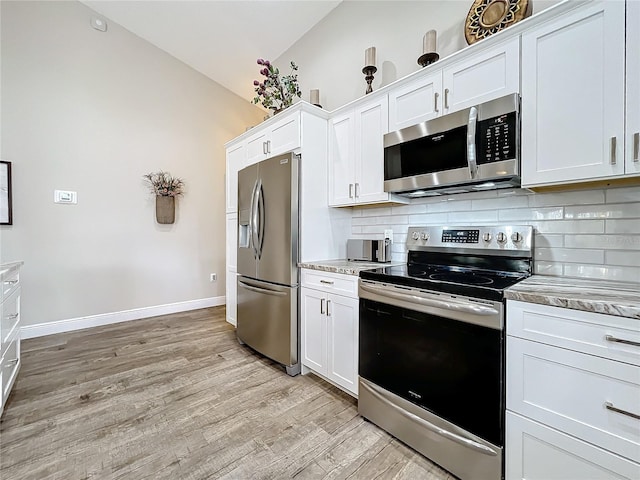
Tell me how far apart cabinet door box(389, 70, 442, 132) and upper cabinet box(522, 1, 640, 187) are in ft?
1.49

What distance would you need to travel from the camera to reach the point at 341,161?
7.78ft

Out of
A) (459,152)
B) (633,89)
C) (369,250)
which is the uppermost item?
(633,89)

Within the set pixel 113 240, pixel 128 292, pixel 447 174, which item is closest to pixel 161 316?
pixel 128 292

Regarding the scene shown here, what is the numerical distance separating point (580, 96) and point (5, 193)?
184 inches

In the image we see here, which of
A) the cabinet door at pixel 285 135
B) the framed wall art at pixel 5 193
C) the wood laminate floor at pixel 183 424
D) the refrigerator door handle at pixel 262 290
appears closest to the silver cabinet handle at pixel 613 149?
the wood laminate floor at pixel 183 424

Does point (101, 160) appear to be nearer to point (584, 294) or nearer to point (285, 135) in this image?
point (285, 135)

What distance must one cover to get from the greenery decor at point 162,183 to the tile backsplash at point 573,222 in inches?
139

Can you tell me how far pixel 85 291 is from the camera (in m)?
3.35

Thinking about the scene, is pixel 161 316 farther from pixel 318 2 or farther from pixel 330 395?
pixel 318 2

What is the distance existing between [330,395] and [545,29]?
2.44 metres

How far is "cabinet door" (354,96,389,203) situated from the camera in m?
2.06

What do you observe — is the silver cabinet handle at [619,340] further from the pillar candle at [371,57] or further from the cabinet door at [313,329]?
the pillar candle at [371,57]

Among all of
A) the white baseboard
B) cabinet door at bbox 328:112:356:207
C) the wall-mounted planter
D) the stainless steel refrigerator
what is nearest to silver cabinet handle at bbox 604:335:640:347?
cabinet door at bbox 328:112:356:207

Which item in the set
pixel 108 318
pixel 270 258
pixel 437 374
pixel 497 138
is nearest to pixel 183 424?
pixel 270 258
